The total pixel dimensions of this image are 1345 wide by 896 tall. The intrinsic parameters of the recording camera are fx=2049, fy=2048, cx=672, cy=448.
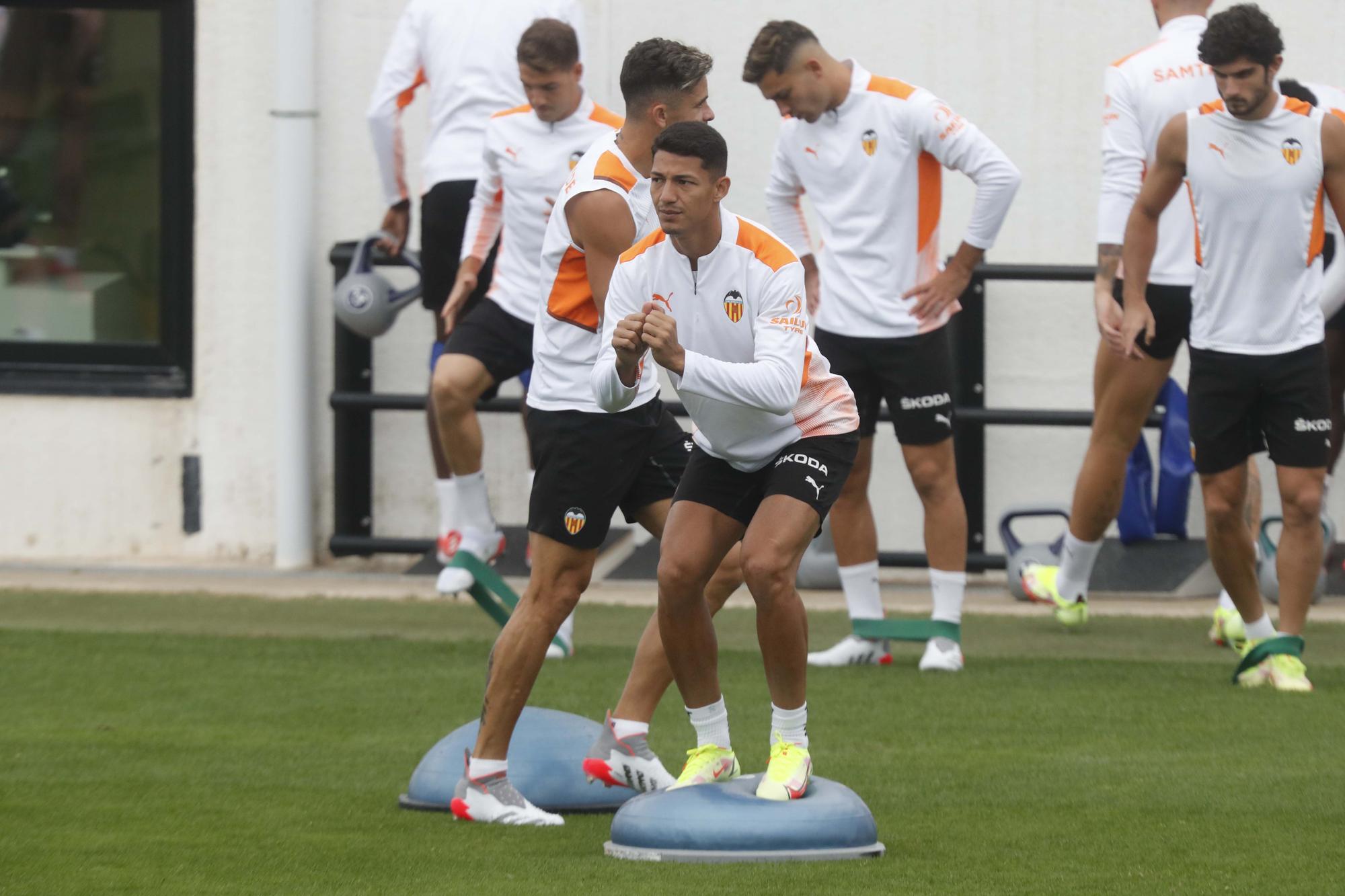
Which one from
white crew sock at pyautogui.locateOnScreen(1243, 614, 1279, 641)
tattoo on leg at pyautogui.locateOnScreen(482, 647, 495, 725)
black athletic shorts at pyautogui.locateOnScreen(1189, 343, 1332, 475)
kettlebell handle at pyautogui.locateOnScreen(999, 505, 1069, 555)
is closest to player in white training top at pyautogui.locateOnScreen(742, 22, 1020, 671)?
black athletic shorts at pyautogui.locateOnScreen(1189, 343, 1332, 475)

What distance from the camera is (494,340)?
706 cm

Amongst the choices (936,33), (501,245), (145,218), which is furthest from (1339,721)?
(145,218)

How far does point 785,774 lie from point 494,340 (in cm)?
295

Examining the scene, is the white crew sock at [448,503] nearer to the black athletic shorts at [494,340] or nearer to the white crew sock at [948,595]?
the black athletic shorts at [494,340]

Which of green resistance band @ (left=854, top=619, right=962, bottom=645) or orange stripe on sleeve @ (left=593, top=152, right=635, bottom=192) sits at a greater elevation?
orange stripe on sleeve @ (left=593, top=152, right=635, bottom=192)

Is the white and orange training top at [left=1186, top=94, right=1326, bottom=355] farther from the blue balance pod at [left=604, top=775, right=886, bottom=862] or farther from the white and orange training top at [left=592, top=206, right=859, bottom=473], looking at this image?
the blue balance pod at [left=604, top=775, right=886, bottom=862]

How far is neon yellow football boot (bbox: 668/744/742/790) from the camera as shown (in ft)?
15.7

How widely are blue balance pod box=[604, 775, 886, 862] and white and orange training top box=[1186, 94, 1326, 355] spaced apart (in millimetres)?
2717

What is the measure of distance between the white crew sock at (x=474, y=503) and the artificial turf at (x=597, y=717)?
45 cm

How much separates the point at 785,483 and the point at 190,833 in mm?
1556

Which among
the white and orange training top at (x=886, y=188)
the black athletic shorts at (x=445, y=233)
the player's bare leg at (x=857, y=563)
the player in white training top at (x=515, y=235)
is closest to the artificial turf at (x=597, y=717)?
the player's bare leg at (x=857, y=563)

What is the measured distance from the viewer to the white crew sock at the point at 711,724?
4.85 metres

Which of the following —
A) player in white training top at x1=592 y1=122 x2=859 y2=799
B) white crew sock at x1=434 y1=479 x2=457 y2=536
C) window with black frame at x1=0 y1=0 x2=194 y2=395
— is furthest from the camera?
window with black frame at x1=0 y1=0 x2=194 y2=395

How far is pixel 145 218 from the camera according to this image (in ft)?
33.0
